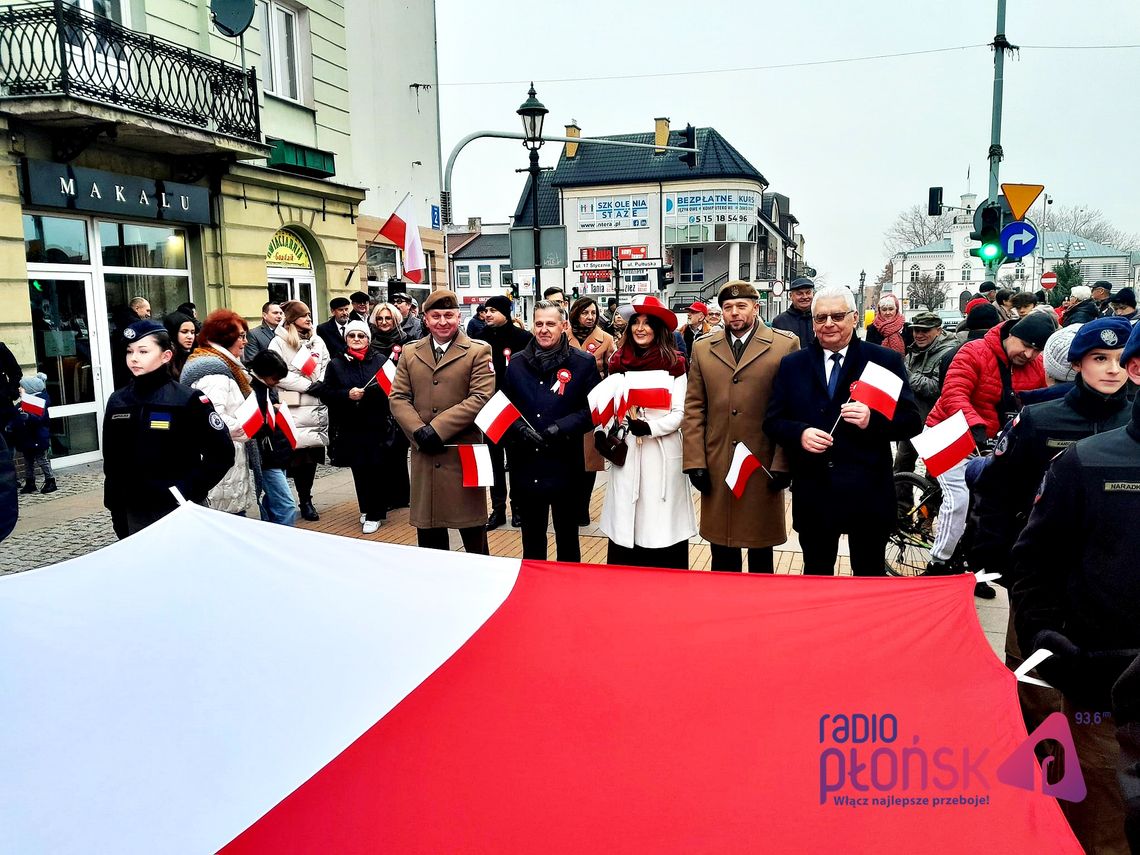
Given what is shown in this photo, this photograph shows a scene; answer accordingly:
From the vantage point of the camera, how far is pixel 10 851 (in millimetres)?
1771

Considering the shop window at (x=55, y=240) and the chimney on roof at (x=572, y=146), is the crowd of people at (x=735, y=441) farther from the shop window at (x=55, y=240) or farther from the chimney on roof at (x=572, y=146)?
the chimney on roof at (x=572, y=146)

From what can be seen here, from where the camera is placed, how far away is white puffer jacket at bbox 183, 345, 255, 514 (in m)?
5.92

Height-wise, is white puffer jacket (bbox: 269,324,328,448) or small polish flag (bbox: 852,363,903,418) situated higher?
small polish flag (bbox: 852,363,903,418)

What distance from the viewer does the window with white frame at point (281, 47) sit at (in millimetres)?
16750

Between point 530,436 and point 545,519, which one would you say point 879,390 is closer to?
point 530,436

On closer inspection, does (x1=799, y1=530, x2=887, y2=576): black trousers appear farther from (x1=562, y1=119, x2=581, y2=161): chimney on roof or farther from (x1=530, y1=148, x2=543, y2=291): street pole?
(x1=562, y1=119, x2=581, y2=161): chimney on roof

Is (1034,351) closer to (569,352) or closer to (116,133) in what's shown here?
(569,352)

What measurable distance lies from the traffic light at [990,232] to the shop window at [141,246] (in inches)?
512

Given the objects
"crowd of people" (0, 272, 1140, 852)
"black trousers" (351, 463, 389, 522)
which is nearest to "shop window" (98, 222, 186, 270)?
"crowd of people" (0, 272, 1140, 852)

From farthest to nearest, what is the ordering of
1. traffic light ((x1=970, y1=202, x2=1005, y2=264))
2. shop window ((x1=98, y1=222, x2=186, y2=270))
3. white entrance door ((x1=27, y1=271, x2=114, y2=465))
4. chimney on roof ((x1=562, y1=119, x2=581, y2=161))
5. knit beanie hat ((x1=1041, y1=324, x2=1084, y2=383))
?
chimney on roof ((x1=562, y1=119, x2=581, y2=161)) < traffic light ((x1=970, y1=202, x2=1005, y2=264)) < shop window ((x1=98, y1=222, x2=186, y2=270)) < white entrance door ((x1=27, y1=271, x2=114, y2=465)) < knit beanie hat ((x1=1041, y1=324, x2=1084, y2=383))

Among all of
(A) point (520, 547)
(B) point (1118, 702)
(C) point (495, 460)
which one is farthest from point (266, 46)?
(B) point (1118, 702)

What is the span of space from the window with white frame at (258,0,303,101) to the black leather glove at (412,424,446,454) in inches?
515

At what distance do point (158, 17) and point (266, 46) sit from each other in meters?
3.32

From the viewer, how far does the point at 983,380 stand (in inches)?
236
